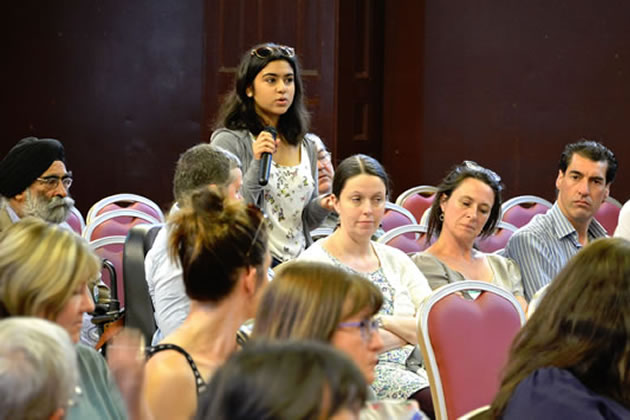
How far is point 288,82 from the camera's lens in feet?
14.0

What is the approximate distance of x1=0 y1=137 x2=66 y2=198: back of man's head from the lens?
12.5ft

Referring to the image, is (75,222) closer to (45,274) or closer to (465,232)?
(465,232)

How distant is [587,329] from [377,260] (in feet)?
5.49

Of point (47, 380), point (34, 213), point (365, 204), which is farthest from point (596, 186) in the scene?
point (47, 380)

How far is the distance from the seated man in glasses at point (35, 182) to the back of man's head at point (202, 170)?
2.34 feet

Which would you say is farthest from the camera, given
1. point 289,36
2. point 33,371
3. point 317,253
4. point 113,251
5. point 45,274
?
point 289,36

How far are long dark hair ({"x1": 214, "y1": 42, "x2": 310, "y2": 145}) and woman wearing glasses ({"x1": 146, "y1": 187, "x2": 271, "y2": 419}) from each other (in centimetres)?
186

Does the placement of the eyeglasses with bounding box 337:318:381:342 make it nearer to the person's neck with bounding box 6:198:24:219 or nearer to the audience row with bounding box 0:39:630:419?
the audience row with bounding box 0:39:630:419

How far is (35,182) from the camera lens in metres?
3.88

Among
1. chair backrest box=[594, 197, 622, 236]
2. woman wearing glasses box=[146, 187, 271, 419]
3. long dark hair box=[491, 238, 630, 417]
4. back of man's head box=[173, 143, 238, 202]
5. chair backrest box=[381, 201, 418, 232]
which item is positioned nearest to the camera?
long dark hair box=[491, 238, 630, 417]

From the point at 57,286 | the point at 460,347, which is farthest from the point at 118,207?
the point at 57,286

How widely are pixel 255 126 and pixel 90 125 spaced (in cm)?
443

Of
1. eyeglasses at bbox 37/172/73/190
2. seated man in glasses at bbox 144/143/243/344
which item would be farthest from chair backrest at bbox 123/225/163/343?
eyeglasses at bbox 37/172/73/190

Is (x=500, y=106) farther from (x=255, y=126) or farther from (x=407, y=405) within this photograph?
(x=407, y=405)
